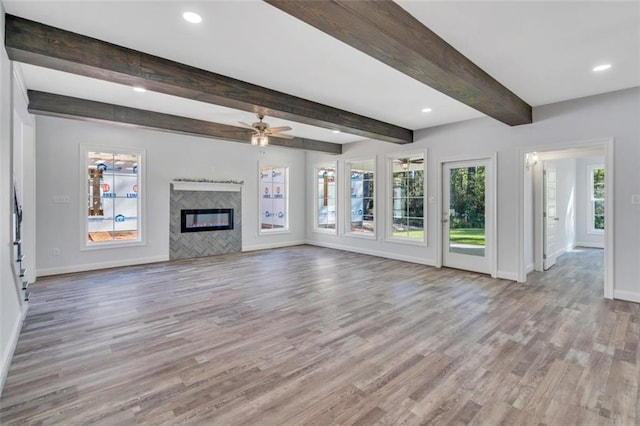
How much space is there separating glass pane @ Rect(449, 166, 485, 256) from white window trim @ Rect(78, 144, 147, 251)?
6068mm

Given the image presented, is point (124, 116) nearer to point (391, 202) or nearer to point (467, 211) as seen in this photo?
point (391, 202)

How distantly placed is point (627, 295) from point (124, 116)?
7.50m

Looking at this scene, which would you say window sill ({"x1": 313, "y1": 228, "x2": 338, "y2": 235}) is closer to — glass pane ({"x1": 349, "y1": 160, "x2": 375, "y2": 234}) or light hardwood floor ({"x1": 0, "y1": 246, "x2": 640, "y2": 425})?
glass pane ({"x1": 349, "y1": 160, "x2": 375, "y2": 234})

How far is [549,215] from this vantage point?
242 inches

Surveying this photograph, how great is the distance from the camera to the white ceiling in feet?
7.92

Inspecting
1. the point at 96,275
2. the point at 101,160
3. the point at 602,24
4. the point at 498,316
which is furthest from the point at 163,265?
the point at 602,24

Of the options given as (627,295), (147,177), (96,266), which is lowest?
(627,295)

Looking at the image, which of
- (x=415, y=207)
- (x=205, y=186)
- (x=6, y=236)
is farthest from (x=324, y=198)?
(x=6, y=236)

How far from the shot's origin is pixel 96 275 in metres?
5.47

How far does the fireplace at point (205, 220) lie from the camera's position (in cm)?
706

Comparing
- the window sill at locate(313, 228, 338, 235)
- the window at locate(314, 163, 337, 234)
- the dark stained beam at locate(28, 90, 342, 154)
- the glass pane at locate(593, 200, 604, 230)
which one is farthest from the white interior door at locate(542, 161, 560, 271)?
the dark stained beam at locate(28, 90, 342, 154)

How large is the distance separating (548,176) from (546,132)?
70.4 inches

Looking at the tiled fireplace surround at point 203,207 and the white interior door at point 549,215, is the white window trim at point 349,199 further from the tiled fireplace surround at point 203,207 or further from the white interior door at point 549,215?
the white interior door at point 549,215

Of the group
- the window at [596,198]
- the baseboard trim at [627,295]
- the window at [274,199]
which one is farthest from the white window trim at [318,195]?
the window at [596,198]
